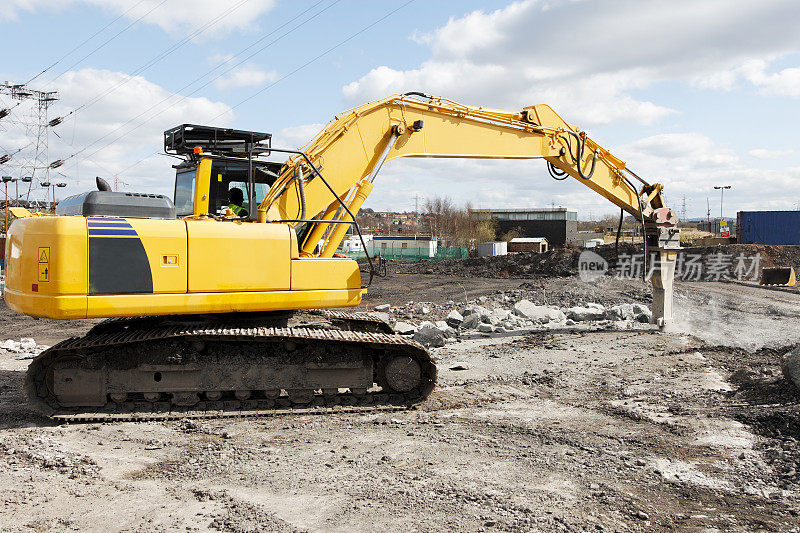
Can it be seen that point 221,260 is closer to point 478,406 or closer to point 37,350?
point 478,406

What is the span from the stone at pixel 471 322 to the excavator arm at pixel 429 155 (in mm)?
3171

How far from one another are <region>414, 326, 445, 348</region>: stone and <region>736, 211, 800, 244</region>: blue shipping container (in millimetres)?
36628

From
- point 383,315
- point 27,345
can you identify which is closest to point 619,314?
point 383,315

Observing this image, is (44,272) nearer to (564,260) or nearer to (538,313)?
(538,313)

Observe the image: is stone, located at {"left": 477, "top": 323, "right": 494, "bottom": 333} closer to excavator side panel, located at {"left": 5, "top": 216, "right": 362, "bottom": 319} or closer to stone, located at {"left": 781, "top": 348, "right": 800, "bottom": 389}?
stone, located at {"left": 781, "top": 348, "right": 800, "bottom": 389}

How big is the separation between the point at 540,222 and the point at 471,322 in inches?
2452

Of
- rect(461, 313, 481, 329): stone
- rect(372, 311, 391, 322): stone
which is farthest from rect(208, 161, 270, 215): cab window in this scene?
rect(372, 311, 391, 322): stone

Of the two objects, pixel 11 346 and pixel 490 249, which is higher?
pixel 490 249

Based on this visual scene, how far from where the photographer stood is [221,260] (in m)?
6.07

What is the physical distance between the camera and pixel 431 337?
420 inches

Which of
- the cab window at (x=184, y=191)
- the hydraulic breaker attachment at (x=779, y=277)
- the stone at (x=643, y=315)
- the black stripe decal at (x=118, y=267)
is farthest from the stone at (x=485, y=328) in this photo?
the hydraulic breaker attachment at (x=779, y=277)

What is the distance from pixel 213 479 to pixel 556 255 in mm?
27490

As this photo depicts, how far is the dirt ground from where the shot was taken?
13.1 ft

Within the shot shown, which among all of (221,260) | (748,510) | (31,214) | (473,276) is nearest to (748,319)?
(748,510)
